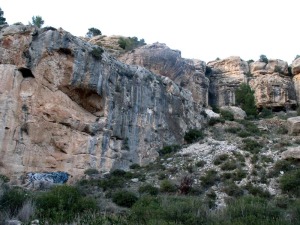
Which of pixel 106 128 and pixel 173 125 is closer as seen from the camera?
pixel 106 128

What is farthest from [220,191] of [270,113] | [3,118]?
[270,113]

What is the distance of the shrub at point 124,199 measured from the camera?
57.4 ft

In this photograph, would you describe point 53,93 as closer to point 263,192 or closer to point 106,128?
point 106,128

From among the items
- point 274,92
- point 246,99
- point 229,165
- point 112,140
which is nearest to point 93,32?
point 246,99

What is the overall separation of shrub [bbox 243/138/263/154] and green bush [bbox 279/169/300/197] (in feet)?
17.3

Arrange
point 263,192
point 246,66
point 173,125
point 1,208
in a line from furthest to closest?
1. point 246,66
2. point 173,125
3. point 263,192
4. point 1,208

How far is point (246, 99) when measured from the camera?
41.6m

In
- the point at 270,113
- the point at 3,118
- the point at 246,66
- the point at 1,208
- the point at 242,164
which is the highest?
the point at 246,66

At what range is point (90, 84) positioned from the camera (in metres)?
24.1

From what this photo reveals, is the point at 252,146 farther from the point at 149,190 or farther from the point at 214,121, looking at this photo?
the point at 149,190

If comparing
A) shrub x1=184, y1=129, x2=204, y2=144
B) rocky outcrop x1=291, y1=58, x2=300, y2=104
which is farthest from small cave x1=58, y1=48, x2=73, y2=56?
rocky outcrop x1=291, y1=58, x2=300, y2=104

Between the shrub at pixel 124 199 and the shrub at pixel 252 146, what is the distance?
10304 mm

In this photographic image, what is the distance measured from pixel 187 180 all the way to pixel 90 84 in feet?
28.9

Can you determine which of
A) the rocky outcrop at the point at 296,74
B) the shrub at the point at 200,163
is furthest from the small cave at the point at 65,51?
the rocky outcrop at the point at 296,74
